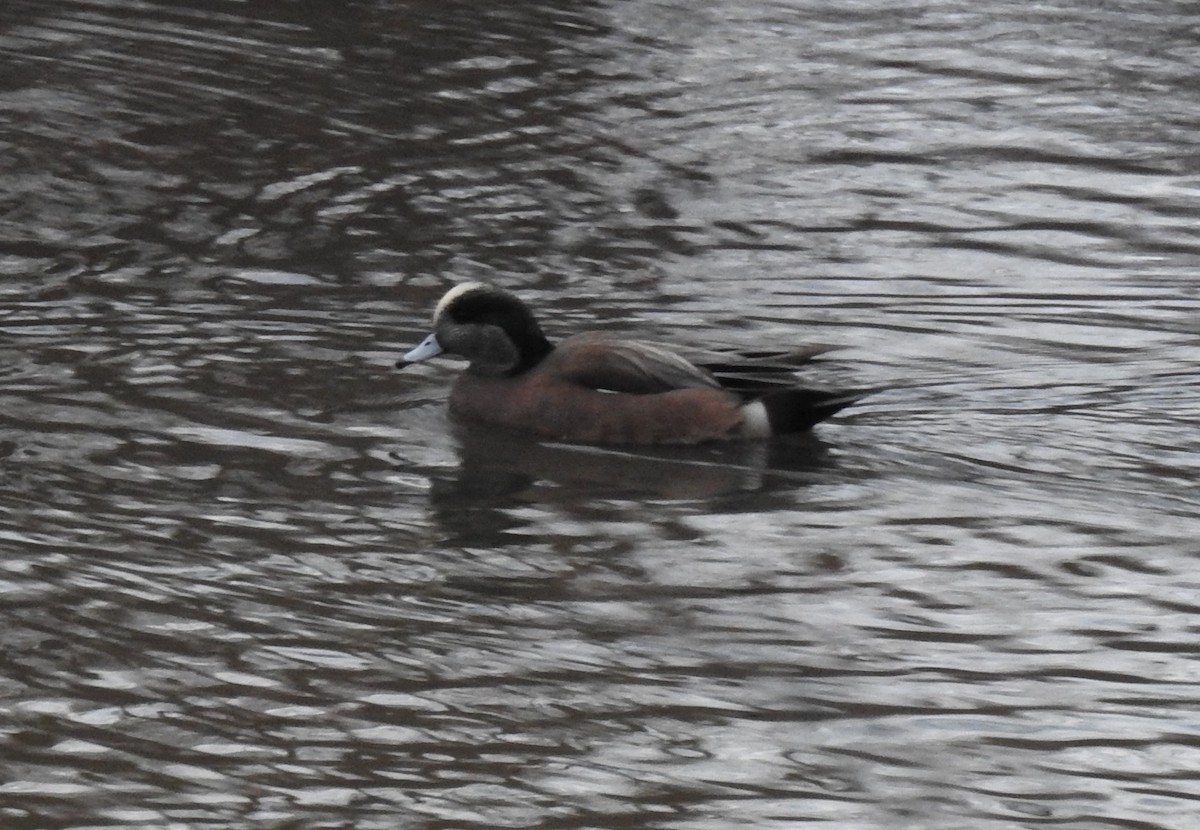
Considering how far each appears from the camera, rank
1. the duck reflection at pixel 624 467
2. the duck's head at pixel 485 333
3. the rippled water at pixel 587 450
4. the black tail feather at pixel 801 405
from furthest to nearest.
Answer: the duck's head at pixel 485 333 → the black tail feather at pixel 801 405 → the duck reflection at pixel 624 467 → the rippled water at pixel 587 450

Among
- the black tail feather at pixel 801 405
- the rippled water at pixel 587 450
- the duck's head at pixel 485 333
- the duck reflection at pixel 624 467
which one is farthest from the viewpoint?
the duck's head at pixel 485 333

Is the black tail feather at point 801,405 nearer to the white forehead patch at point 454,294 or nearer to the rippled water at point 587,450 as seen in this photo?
the rippled water at point 587,450

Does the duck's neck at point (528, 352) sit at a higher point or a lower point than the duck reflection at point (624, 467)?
higher

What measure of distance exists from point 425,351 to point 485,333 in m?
0.25

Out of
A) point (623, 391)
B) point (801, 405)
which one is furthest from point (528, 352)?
point (801, 405)

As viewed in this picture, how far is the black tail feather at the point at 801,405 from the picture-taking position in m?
9.05

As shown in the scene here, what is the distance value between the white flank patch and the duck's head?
88 centimetres

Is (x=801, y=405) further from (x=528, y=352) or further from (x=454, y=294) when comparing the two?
(x=454, y=294)

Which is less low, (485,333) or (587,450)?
(485,333)

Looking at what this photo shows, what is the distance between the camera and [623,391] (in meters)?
9.12

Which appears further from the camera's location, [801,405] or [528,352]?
[528,352]

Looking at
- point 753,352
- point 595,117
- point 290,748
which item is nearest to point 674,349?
point 753,352

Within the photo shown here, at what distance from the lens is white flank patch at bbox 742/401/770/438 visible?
30.0ft

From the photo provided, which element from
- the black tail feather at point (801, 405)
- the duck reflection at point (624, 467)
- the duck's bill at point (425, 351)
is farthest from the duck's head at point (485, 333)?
the black tail feather at point (801, 405)
